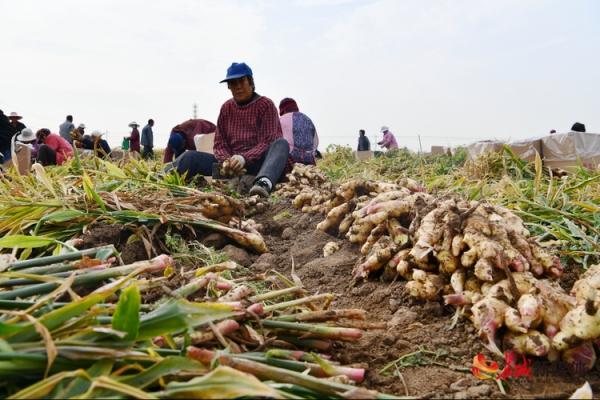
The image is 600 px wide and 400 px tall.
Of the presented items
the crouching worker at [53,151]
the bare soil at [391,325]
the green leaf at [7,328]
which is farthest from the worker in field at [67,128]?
the green leaf at [7,328]

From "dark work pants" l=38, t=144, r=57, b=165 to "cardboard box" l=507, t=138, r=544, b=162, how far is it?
719 cm

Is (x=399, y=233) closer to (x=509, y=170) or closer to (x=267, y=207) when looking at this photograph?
(x=267, y=207)

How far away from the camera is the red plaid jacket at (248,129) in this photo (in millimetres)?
4418

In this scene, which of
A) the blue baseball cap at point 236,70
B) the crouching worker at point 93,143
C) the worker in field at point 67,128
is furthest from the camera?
the worker in field at point 67,128

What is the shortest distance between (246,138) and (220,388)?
13.4 feet

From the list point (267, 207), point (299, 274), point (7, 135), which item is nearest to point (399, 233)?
point (299, 274)

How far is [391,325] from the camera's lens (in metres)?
1.37

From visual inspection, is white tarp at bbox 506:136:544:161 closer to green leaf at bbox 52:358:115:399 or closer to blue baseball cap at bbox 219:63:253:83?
blue baseball cap at bbox 219:63:253:83

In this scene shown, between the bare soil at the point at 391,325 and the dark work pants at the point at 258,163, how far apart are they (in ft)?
5.53

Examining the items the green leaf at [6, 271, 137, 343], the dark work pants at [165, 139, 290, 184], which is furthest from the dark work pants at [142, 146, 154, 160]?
the green leaf at [6, 271, 137, 343]

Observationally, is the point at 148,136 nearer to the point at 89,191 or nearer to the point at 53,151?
the point at 53,151

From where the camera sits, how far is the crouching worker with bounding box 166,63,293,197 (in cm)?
417

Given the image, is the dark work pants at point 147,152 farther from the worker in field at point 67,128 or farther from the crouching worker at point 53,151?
the crouching worker at point 53,151

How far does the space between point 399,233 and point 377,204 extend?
0.26 metres
